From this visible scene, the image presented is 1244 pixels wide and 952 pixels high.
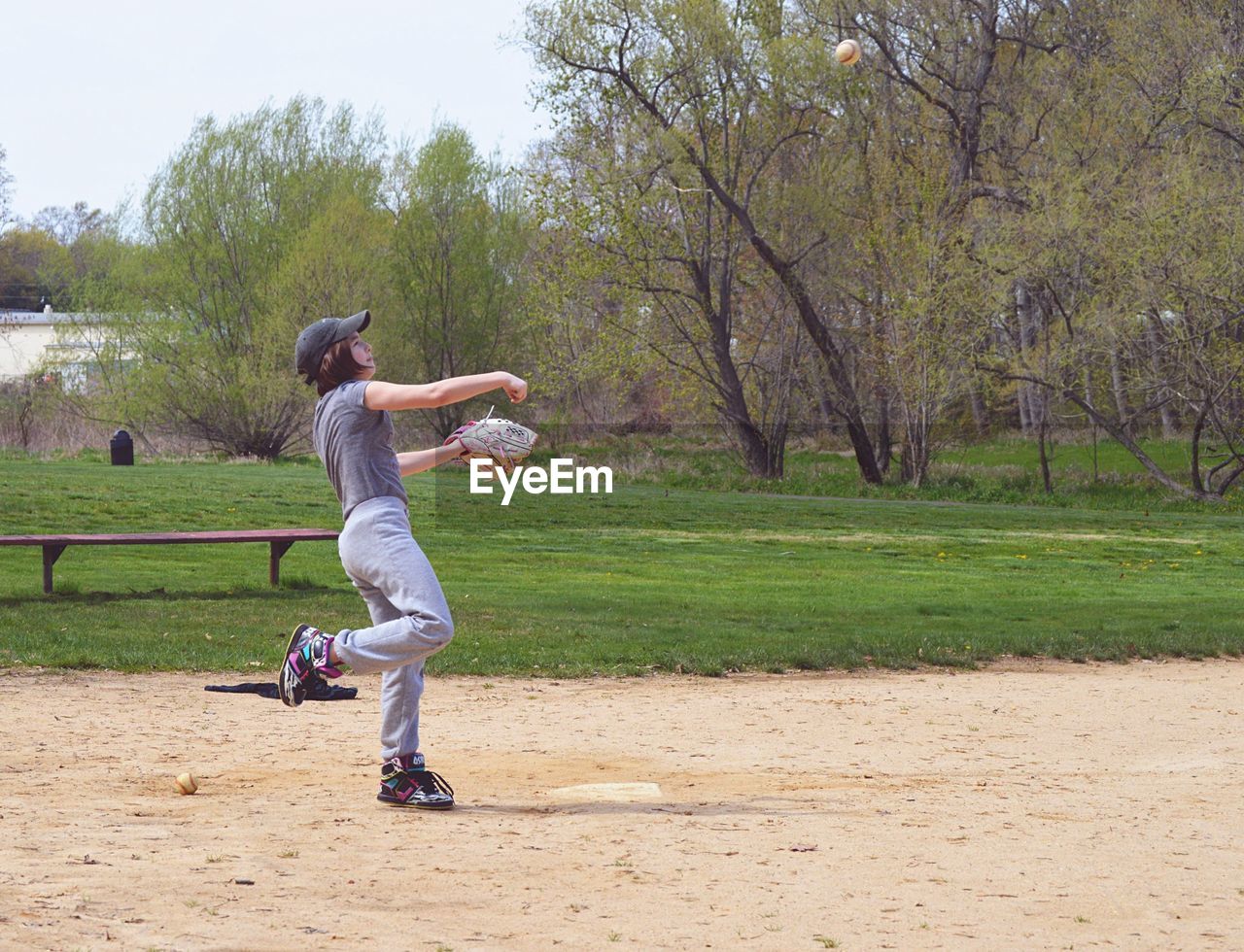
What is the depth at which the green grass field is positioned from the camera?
39.7ft

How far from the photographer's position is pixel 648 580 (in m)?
18.2

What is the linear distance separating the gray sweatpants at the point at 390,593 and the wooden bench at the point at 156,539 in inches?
319

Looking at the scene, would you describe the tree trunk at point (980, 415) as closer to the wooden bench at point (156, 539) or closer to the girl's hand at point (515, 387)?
the wooden bench at point (156, 539)

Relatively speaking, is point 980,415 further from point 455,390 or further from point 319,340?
point 455,390

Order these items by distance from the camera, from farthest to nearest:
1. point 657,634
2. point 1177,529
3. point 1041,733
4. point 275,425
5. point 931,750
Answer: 1. point 275,425
2. point 1177,529
3. point 657,634
4. point 1041,733
5. point 931,750

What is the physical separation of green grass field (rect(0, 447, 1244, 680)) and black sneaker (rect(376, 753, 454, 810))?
4251mm

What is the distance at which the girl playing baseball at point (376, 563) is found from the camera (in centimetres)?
601

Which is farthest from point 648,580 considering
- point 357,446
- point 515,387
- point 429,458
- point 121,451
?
point 121,451

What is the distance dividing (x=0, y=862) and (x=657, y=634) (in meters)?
8.27

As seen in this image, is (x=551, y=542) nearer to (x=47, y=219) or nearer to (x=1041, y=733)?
(x=1041, y=733)

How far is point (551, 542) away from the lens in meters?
22.7

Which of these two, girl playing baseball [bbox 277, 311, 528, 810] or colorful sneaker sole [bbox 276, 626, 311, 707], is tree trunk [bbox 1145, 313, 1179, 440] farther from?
colorful sneaker sole [bbox 276, 626, 311, 707]

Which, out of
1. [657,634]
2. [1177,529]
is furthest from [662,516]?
[657,634]

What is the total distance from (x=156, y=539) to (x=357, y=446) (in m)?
9.52
